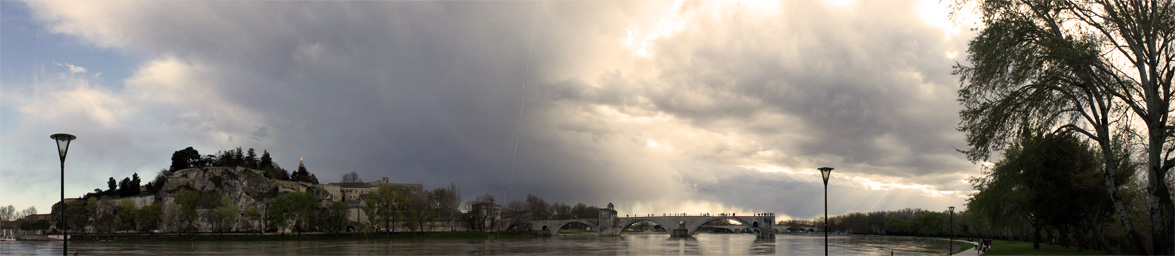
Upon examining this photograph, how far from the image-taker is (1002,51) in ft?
83.6

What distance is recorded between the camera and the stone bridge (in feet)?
476

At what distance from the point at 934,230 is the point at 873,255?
279 feet

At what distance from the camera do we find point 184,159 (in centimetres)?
15912

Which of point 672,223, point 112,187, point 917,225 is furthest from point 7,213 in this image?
point 917,225

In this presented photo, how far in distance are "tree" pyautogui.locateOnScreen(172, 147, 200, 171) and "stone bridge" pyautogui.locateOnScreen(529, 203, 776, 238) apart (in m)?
78.0

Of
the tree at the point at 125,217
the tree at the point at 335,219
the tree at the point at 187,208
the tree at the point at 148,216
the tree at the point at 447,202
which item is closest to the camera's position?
the tree at the point at 335,219

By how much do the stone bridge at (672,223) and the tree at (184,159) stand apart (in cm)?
7798

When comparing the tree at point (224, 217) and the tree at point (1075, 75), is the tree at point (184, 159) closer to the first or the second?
the tree at point (224, 217)

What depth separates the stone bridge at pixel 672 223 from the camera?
5709 inches

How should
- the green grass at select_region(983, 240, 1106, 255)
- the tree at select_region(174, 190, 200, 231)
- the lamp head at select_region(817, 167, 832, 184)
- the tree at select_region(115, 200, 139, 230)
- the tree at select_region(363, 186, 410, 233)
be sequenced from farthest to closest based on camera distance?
the tree at select_region(115, 200, 139, 230)
the tree at select_region(363, 186, 410, 233)
the tree at select_region(174, 190, 200, 231)
the green grass at select_region(983, 240, 1106, 255)
the lamp head at select_region(817, 167, 832, 184)

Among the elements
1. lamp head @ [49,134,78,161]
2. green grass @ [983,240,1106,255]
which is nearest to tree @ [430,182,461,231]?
green grass @ [983,240,1106,255]

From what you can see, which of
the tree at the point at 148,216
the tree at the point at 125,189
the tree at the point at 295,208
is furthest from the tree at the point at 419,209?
the tree at the point at 125,189

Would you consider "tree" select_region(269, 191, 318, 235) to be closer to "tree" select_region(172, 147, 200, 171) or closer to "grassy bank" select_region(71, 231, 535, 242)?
"grassy bank" select_region(71, 231, 535, 242)

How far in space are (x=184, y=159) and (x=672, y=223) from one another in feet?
357
